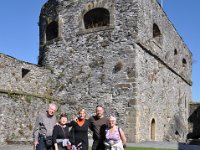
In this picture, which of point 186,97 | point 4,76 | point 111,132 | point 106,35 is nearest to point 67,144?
point 111,132

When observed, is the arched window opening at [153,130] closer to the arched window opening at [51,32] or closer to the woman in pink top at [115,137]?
the arched window opening at [51,32]

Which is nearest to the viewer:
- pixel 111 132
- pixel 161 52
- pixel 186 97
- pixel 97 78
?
pixel 111 132

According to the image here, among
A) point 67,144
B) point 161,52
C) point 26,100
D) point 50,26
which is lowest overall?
point 67,144

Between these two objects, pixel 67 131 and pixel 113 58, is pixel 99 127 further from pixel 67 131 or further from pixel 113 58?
pixel 113 58

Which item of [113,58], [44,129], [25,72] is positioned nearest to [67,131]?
[44,129]

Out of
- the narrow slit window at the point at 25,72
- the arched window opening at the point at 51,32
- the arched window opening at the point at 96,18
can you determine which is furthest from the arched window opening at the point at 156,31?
the narrow slit window at the point at 25,72

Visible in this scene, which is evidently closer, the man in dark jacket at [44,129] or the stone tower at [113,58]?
the man in dark jacket at [44,129]

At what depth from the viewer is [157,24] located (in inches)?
710

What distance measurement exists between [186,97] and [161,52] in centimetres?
753

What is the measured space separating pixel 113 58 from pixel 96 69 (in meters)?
0.97

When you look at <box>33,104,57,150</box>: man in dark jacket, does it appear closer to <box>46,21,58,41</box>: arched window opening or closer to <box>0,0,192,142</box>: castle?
<box>0,0,192,142</box>: castle

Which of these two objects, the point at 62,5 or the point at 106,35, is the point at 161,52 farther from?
the point at 62,5

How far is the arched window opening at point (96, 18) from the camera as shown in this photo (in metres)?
16.4

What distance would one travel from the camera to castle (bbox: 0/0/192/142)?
47.9 feet
